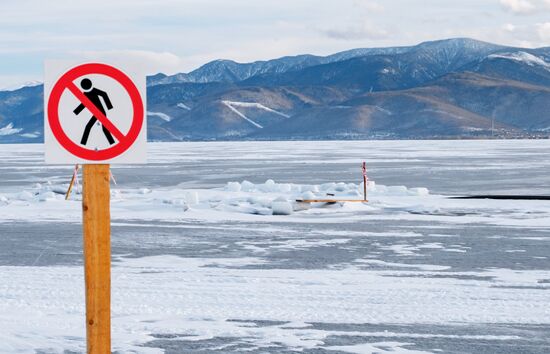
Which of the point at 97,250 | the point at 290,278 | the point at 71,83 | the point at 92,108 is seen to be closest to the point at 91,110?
the point at 92,108

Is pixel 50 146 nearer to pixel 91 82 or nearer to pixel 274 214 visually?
pixel 91 82

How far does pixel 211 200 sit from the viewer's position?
24.9 meters

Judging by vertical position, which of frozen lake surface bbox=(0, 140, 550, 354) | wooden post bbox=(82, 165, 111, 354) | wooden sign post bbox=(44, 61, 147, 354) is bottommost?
frozen lake surface bbox=(0, 140, 550, 354)

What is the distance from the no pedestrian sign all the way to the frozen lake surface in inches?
143

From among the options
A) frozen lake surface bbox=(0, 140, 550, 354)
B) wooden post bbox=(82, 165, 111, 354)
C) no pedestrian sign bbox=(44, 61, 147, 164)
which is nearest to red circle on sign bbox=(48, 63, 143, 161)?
no pedestrian sign bbox=(44, 61, 147, 164)

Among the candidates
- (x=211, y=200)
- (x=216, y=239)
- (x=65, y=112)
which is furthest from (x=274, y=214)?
(x=65, y=112)

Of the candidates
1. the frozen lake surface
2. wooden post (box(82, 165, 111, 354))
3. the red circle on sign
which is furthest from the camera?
the frozen lake surface

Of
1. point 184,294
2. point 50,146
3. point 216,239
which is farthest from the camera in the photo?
point 216,239

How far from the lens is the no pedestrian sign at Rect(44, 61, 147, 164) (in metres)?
4.42

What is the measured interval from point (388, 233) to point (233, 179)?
2374 centimetres

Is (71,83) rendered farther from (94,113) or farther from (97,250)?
(97,250)

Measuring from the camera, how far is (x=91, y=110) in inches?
175

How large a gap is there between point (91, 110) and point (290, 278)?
7530mm

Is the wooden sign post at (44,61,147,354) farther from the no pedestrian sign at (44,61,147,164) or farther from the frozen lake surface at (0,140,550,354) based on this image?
the frozen lake surface at (0,140,550,354)
